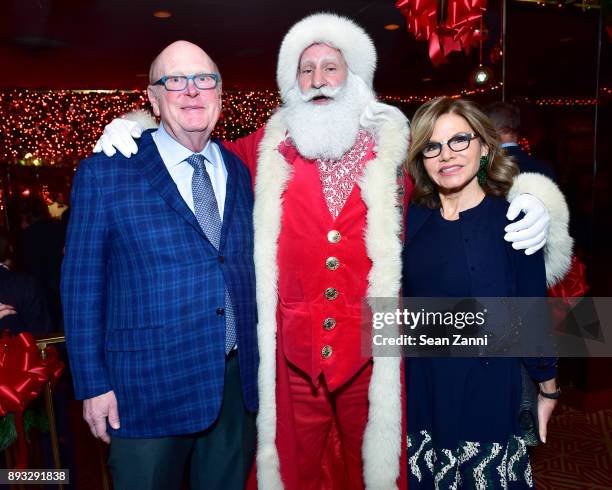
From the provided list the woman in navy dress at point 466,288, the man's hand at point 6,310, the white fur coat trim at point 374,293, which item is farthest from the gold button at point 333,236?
the man's hand at point 6,310

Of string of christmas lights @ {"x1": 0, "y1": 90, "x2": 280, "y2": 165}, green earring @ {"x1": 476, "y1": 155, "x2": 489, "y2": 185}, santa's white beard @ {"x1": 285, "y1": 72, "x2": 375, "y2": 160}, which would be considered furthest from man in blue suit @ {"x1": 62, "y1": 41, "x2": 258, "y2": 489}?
string of christmas lights @ {"x1": 0, "y1": 90, "x2": 280, "y2": 165}

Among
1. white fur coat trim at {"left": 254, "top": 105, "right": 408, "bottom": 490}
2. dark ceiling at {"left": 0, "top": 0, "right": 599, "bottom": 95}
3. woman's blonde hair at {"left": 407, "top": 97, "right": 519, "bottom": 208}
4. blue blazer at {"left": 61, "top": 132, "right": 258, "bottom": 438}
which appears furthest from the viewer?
dark ceiling at {"left": 0, "top": 0, "right": 599, "bottom": 95}

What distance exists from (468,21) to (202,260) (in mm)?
2037

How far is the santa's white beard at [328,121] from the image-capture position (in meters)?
2.04

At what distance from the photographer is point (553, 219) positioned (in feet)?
6.02

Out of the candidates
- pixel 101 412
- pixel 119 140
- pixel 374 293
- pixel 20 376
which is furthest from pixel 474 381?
pixel 20 376

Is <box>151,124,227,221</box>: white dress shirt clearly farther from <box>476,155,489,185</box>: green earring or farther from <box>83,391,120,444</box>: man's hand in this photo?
<box>476,155,489,185</box>: green earring

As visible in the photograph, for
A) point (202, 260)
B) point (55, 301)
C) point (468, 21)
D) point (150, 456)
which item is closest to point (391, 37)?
point (468, 21)

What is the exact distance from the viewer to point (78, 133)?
26.2 ft

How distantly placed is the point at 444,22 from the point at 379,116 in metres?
1.14

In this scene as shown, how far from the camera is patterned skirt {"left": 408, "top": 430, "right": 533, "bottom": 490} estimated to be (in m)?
1.69

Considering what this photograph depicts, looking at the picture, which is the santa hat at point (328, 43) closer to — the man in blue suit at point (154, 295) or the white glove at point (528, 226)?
the man in blue suit at point (154, 295)

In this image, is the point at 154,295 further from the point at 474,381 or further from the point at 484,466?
the point at 484,466

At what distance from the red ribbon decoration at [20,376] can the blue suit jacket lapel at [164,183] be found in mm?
868
